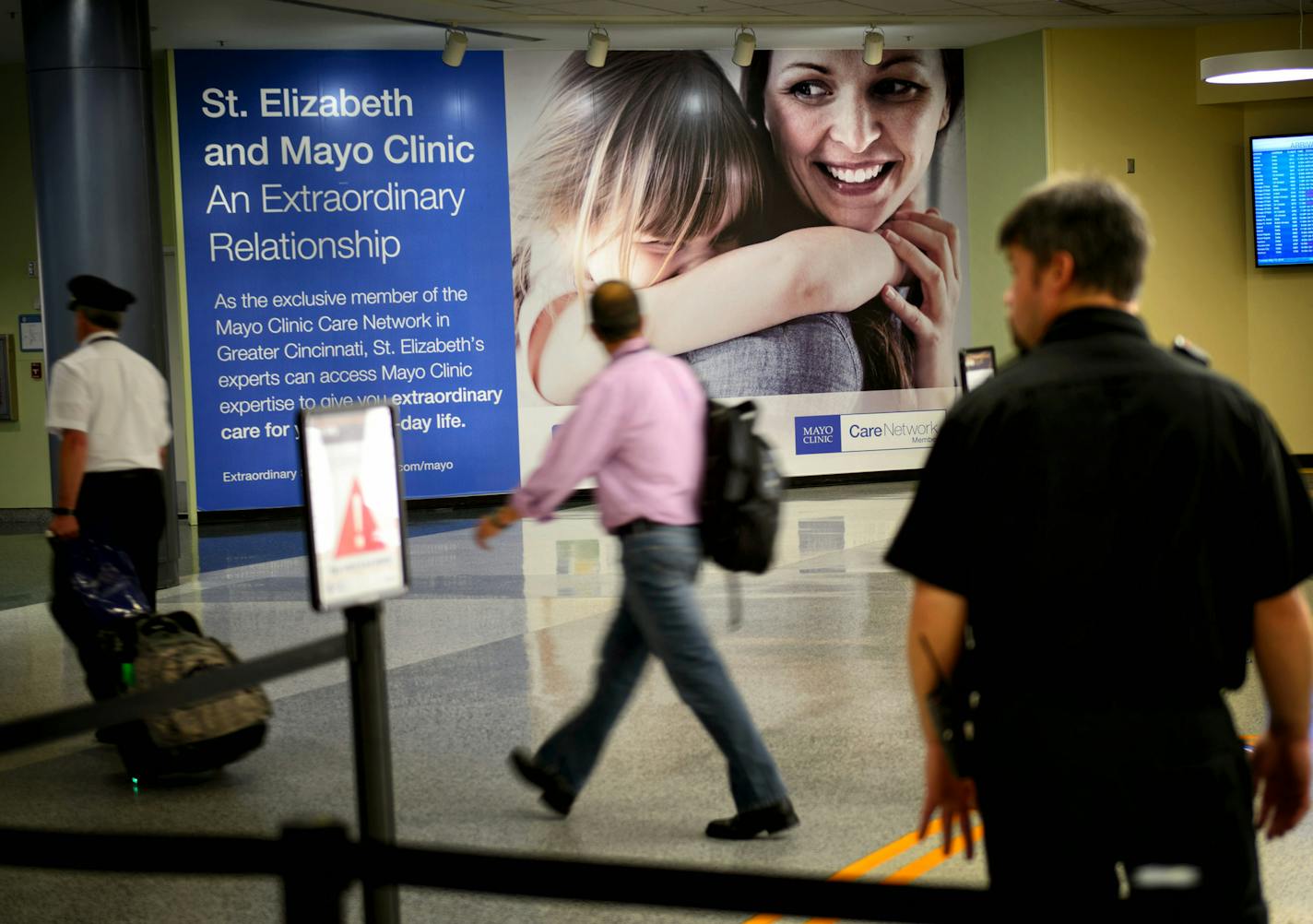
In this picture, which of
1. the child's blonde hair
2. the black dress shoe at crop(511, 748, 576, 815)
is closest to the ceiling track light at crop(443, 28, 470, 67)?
the child's blonde hair

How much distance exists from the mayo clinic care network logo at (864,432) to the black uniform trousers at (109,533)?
8838mm

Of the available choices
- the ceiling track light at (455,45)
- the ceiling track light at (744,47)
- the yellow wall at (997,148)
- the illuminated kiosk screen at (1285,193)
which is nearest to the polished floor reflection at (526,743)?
the ceiling track light at (455,45)

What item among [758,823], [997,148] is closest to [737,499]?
[758,823]

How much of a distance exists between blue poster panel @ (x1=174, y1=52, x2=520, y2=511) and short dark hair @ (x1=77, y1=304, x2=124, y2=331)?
7.20 metres

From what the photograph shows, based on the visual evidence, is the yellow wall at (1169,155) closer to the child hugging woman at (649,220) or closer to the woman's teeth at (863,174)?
the woman's teeth at (863,174)

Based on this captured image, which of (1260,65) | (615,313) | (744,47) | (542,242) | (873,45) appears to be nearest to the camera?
(615,313)

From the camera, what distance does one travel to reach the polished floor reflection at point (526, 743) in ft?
12.5

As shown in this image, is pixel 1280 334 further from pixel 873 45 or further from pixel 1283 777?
pixel 1283 777

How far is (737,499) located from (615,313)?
60cm

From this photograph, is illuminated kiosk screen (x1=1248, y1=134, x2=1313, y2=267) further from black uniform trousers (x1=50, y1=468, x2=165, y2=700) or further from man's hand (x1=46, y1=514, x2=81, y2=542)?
man's hand (x1=46, y1=514, x2=81, y2=542)

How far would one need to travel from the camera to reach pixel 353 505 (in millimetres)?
2742

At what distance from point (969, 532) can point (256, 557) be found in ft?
30.4

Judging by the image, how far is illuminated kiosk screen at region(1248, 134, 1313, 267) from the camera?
44.4 ft

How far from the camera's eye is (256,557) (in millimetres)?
10641
